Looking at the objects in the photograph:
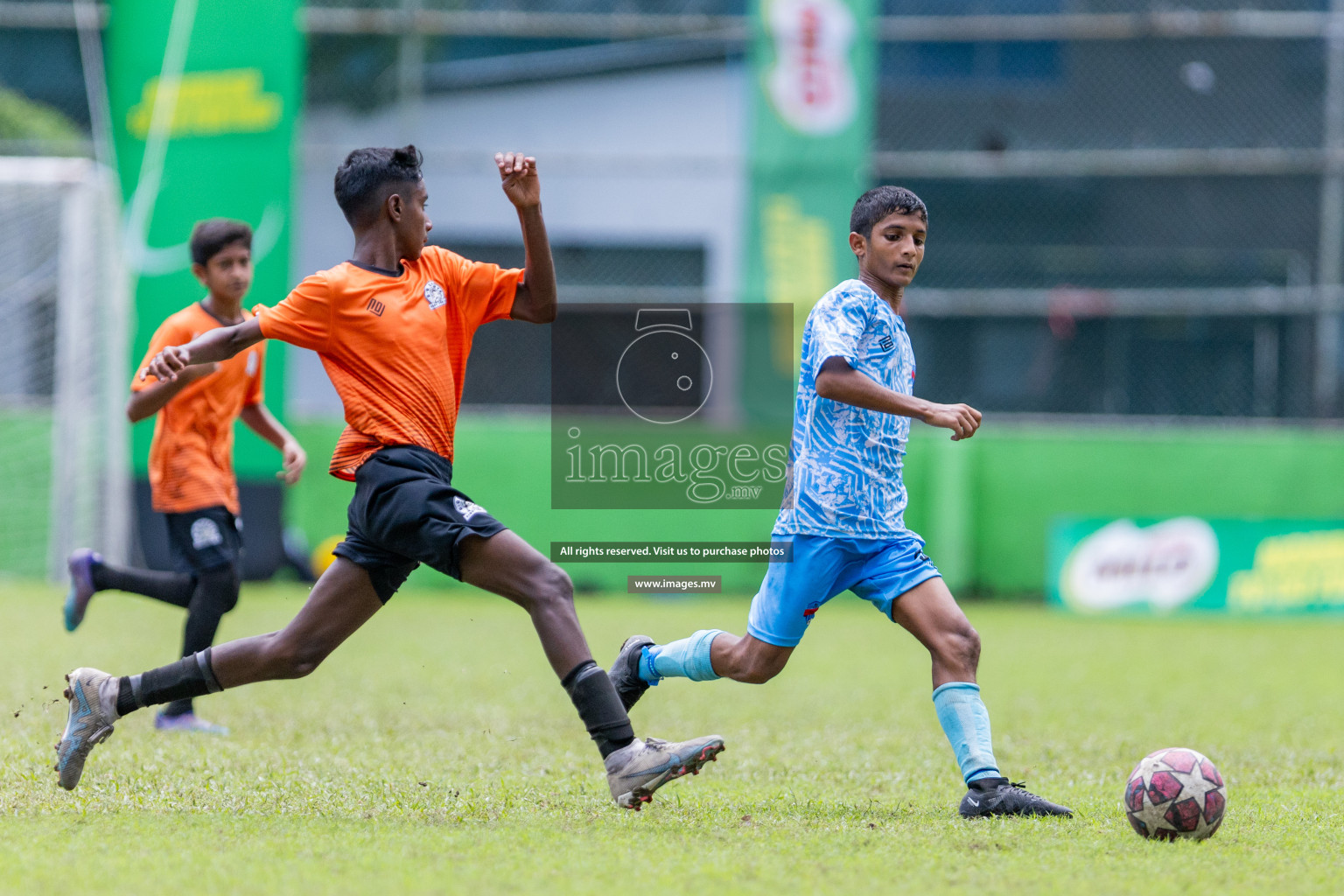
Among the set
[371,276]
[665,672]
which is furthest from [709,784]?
[371,276]

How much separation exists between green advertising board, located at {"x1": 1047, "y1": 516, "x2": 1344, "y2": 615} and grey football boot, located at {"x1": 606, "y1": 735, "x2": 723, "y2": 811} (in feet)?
32.3

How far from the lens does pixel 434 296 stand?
462cm

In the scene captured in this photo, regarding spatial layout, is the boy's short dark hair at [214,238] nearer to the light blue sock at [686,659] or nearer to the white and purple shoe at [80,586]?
the white and purple shoe at [80,586]

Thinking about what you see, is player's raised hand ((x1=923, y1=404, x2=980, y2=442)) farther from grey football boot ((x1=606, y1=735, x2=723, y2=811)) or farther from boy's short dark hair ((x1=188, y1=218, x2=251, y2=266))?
boy's short dark hair ((x1=188, y1=218, x2=251, y2=266))

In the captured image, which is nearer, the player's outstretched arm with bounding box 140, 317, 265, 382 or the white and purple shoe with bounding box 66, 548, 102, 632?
the player's outstretched arm with bounding box 140, 317, 265, 382

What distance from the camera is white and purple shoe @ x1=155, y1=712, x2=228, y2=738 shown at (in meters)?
6.06

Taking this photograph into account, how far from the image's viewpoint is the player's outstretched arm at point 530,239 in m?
4.52

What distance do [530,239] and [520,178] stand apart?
0.20 m

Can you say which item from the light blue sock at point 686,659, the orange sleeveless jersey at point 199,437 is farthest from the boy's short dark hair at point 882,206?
the orange sleeveless jersey at point 199,437

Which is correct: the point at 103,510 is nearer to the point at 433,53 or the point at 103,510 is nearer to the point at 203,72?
the point at 203,72

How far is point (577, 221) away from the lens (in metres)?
18.1

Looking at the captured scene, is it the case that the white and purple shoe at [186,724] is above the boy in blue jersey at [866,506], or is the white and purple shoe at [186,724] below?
below

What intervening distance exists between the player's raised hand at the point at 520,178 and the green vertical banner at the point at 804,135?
10.1m

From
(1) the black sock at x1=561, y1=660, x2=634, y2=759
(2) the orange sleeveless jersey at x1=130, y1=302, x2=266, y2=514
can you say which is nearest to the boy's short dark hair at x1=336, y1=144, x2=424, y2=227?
(1) the black sock at x1=561, y1=660, x2=634, y2=759
